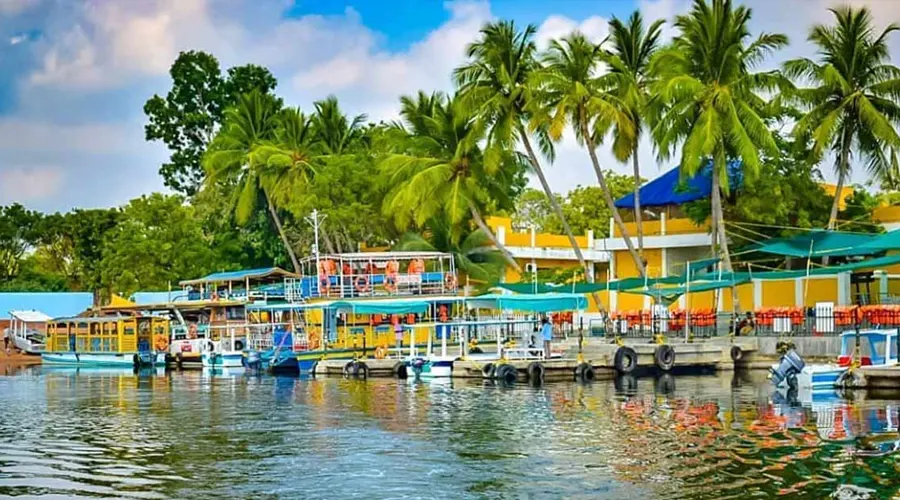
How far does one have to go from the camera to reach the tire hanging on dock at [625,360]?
36562 mm

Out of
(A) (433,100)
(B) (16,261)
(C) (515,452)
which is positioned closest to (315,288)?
(A) (433,100)

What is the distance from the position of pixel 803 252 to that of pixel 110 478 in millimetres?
25281

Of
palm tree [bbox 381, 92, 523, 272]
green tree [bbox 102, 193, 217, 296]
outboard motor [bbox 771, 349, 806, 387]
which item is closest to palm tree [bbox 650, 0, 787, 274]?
palm tree [bbox 381, 92, 523, 272]

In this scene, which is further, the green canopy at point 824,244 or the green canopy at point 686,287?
Answer: the green canopy at point 686,287

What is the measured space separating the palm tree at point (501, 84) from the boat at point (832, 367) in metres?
17.1

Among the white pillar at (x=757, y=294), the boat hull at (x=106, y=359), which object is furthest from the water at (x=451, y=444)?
the boat hull at (x=106, y=359)

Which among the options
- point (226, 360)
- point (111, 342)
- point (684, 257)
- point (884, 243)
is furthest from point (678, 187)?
point (111, 342)

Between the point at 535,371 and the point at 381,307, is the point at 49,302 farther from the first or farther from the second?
the point at 535,371

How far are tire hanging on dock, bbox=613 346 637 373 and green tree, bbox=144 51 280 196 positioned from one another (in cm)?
3496

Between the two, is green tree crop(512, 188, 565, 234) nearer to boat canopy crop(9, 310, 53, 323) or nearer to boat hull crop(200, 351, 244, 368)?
boat canopy crop(9, 310, 53, 323)

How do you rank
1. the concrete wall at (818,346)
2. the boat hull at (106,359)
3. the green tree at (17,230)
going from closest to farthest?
the concrete wall at (818,346)
the boat hull at (106,359)
the green tree at (17,230)

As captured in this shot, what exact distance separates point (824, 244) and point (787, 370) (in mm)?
8769

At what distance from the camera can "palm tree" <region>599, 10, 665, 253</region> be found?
44812 mm

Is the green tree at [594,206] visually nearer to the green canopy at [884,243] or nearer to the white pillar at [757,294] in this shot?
the white pillar at [757,294]
